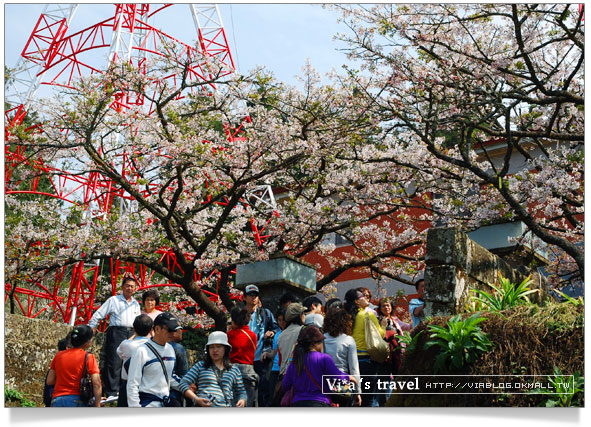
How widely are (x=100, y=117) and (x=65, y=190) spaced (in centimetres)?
274

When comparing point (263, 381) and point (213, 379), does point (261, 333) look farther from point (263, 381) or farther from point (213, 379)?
point (213, 379)

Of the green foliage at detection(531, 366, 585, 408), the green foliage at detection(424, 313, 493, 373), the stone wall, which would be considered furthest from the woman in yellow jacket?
the green foliage at detection(531, 366, 585, 408)

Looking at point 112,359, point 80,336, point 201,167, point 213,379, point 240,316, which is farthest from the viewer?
point 201,167

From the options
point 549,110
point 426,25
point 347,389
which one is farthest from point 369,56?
point 347,389

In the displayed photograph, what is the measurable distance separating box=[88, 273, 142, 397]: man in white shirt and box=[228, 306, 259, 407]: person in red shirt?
1.44 metres

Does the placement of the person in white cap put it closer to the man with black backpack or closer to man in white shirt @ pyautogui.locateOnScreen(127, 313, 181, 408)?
man in white shirt @ pyautogui.locateOnScreen(127, 313, 181, 408)

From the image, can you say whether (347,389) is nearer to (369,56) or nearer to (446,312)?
(446,312)

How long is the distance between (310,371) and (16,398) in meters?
3.25

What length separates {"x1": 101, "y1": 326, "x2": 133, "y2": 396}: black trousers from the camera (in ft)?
24.5

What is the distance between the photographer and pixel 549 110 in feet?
30.2

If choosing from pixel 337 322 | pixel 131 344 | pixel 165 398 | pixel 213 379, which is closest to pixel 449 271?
pixel 337 322

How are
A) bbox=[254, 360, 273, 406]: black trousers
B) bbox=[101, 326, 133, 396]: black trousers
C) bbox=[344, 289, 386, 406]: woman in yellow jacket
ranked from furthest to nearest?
bbox=[101, 326, 133, 396]: black trousers
bbox=[254, 360, 273, 406]: black trousers
bbox=[344, 289, 386, 406]: woman in yellow jacket

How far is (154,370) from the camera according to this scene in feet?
18.5

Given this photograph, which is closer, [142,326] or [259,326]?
[142,326]
